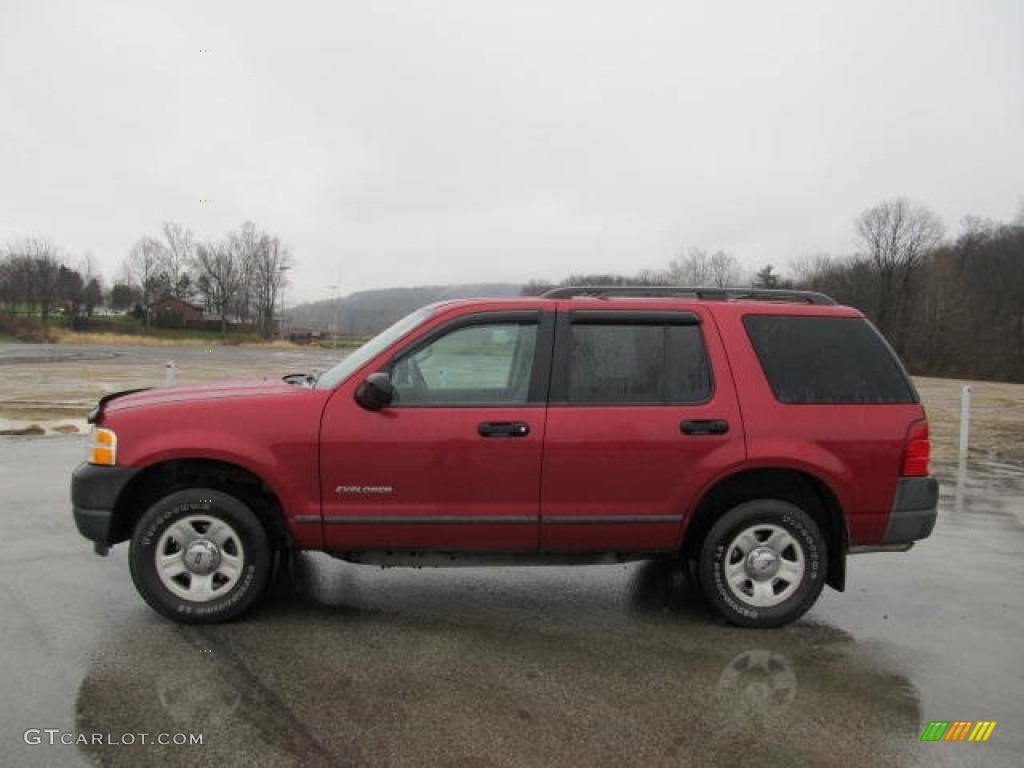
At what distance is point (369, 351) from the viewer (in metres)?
4.48

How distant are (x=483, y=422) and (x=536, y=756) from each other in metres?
1.71

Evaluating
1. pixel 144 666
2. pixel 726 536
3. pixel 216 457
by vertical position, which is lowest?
pixel 144 666

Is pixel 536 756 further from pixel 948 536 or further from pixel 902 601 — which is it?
pixel 948 536

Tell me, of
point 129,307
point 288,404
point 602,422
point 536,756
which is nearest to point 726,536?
point 602,422

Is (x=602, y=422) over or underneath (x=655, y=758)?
over

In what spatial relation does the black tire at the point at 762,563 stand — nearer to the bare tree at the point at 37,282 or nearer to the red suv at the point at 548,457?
the red suv at the point at 548,457

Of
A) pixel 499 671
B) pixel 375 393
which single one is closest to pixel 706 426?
pixel 499 671

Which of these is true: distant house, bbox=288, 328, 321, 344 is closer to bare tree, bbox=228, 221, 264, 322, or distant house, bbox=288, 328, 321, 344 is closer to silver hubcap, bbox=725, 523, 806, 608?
bare tree, bbox=228, 221, 264, 322

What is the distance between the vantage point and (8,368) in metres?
26.2

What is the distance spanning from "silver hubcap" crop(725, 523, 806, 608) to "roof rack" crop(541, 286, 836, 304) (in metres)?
1.39

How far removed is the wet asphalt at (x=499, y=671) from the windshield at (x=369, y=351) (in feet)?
4.44

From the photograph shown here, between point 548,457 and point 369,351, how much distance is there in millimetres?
1239

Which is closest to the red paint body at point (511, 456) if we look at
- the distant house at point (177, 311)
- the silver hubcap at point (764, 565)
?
the silver hubcap at point (764, 565)

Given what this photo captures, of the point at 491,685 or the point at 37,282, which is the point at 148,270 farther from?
the point at 491,685
